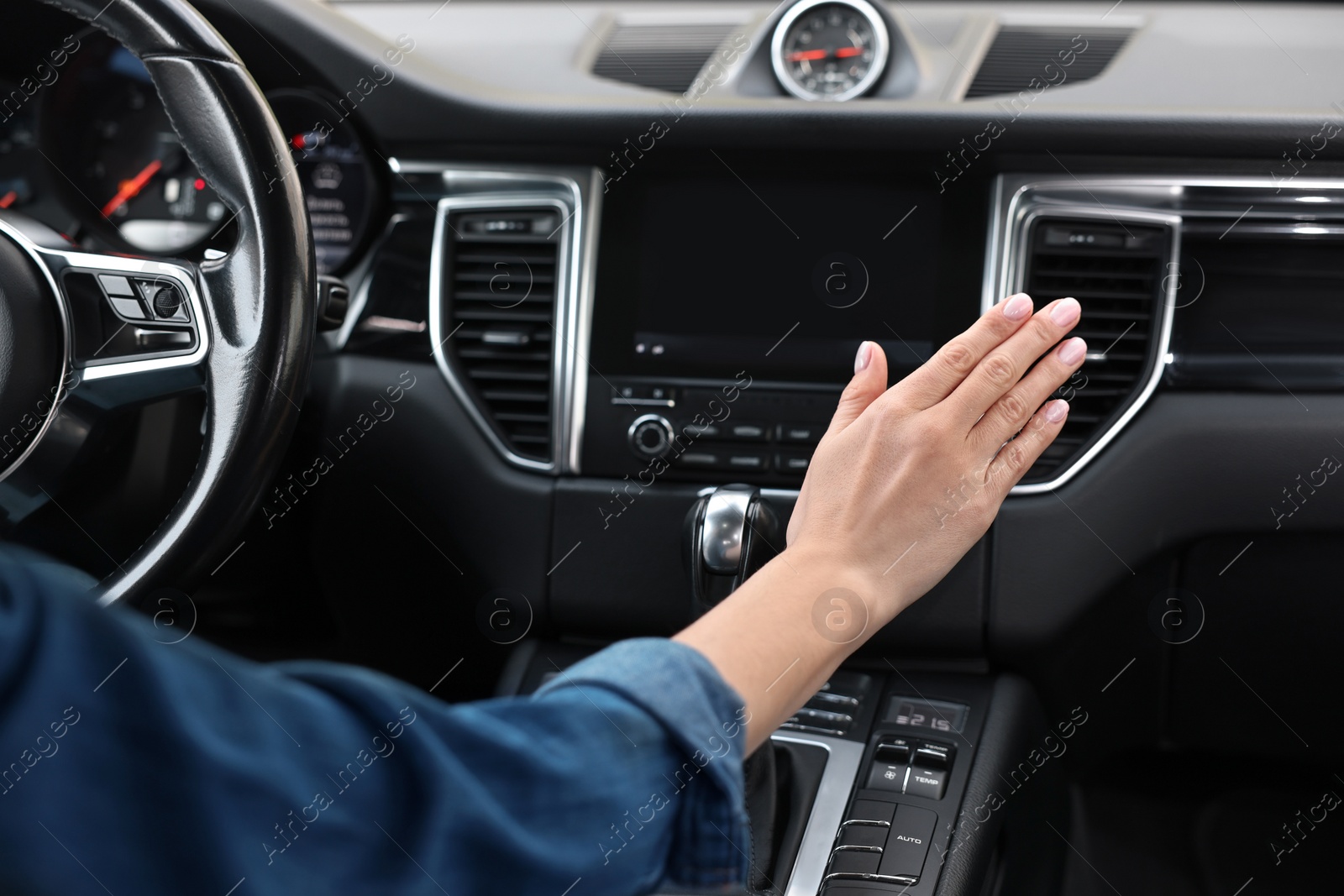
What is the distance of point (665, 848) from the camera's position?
54 cm

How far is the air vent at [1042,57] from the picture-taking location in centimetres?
136

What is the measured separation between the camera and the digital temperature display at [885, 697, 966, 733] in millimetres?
1228

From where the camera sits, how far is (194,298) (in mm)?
979

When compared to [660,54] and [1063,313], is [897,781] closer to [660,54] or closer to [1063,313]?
[1063,313]

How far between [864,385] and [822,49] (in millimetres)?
614

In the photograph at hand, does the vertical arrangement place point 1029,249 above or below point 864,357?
above

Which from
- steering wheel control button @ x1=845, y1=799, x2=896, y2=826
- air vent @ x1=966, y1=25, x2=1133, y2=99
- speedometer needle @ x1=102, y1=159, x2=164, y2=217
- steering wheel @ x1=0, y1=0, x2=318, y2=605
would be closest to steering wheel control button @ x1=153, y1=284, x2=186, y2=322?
steering wheel @ x1=0, y1=0, x2=318, y2=605

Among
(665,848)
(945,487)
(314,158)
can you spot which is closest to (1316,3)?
(945,487)

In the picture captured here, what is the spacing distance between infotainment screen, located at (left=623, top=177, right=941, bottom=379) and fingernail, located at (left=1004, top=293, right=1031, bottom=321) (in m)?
0.39

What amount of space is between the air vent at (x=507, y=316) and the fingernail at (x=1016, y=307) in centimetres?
62

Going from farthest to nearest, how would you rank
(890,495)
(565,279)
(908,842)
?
1. (565,279)
2. (908,842)
3. (890,495)

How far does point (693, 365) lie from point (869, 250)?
235 mm

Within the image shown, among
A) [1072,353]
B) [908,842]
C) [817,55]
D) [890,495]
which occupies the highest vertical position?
[817,55]

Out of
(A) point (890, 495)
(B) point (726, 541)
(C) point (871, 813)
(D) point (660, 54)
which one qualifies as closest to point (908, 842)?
(C) point (871, 813)
